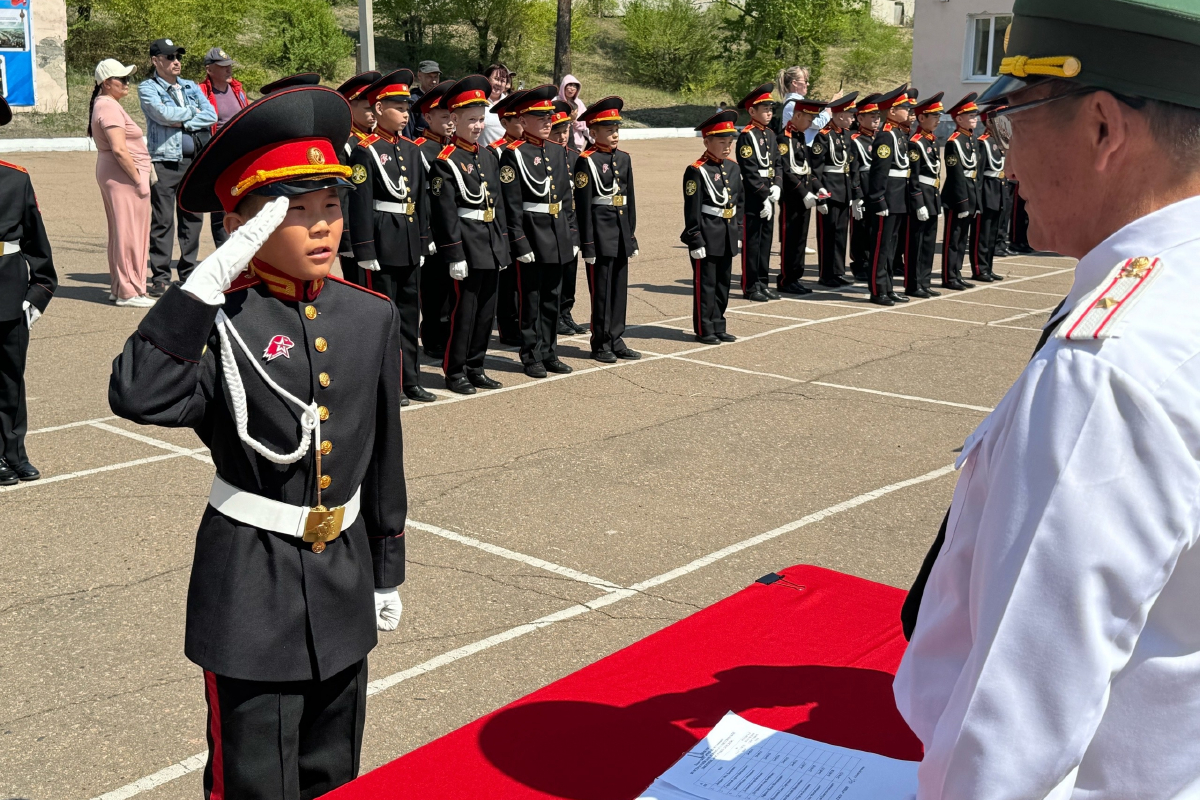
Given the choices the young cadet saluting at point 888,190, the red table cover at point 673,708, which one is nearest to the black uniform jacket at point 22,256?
the red table cover at point 673,708

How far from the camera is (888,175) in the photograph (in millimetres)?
12961

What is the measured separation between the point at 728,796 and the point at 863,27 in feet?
166

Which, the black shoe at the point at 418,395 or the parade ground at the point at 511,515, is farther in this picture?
the black shoe at the point at 418,395

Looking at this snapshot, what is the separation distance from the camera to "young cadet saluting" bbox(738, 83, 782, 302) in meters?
11.7

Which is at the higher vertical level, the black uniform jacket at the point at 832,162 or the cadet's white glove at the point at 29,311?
the black uniform jacket at the point at 832,162

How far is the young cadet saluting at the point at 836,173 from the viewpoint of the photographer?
13.1 metres

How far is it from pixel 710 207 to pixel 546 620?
247 inches

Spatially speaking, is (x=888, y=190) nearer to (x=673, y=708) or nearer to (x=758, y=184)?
(x=758, y=184)

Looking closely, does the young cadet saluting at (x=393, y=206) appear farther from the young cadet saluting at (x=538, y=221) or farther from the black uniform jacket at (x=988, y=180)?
the black uniform jacket at (x=988, y=180)

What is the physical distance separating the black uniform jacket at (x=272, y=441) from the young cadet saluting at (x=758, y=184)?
9.43 m

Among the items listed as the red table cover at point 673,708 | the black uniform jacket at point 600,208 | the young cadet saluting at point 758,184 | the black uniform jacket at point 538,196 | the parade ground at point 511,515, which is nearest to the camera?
the red table cover at point 673,708

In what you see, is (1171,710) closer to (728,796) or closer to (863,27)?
(728,796)

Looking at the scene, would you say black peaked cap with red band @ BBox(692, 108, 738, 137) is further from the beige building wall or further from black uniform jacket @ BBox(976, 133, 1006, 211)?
the beige building wall

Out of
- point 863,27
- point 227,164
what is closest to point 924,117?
point 227,164
